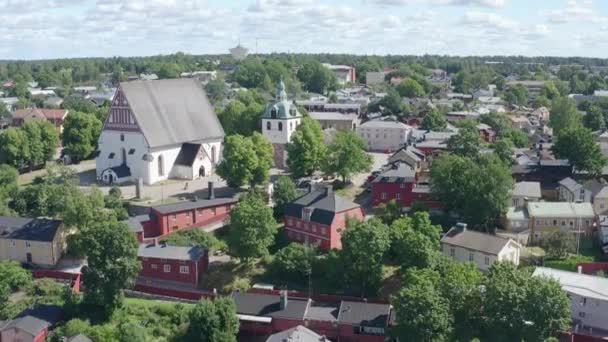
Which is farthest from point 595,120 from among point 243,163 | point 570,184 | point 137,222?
point 137,222

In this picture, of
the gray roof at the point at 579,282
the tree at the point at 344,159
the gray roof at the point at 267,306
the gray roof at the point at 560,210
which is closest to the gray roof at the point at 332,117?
the tree at the point at 344,159

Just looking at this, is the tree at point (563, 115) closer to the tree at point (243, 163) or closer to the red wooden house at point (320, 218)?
the tree at point (243, 163)

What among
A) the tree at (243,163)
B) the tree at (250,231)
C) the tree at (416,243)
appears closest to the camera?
the tree at (416,243)

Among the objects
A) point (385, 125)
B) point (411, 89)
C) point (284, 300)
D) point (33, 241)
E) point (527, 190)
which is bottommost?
point (284, 300)

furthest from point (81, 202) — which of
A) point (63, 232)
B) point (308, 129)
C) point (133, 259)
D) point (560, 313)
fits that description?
point (560, 313)

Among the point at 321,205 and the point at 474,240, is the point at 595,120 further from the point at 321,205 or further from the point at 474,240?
A: the point at 321,205

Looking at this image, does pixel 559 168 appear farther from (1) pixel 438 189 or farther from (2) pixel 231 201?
(2) pixel 231 201
